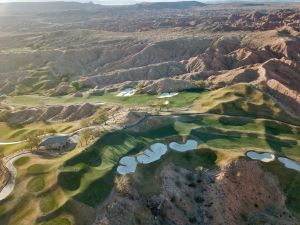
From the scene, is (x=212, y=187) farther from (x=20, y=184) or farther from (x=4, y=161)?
(x=4, y=161)

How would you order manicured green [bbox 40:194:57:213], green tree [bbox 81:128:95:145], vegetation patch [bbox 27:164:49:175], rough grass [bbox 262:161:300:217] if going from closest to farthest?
manicured green [bbox 40:194:57:213] < vegetation patch [bbox 27:164:49:175] < rough grass [bbox 262:161:300:217] < green tree [bbox 81:128:95:145]

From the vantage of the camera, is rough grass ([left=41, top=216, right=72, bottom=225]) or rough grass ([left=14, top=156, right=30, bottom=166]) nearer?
rough grass ([left=41, top=216, right=72, bottom=225])

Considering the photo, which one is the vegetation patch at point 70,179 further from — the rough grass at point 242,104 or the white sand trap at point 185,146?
the rough grass at point 242,104

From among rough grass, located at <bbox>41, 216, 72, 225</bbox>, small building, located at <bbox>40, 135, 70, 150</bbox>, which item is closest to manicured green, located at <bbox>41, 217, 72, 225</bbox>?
rough grass, located at <bbox>41, 216, 72, 225</bbox>

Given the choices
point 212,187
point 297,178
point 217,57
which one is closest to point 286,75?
point 217,57

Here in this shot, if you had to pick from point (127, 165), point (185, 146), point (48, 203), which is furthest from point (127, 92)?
point (48, 203)

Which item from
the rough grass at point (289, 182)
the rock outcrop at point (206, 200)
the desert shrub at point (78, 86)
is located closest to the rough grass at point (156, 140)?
the rock outcrop at point (206, 200)

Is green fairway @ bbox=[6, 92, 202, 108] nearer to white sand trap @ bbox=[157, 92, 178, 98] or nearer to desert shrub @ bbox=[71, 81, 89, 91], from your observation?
white sand trap @ bbox=[157, 92, 178, 98]
